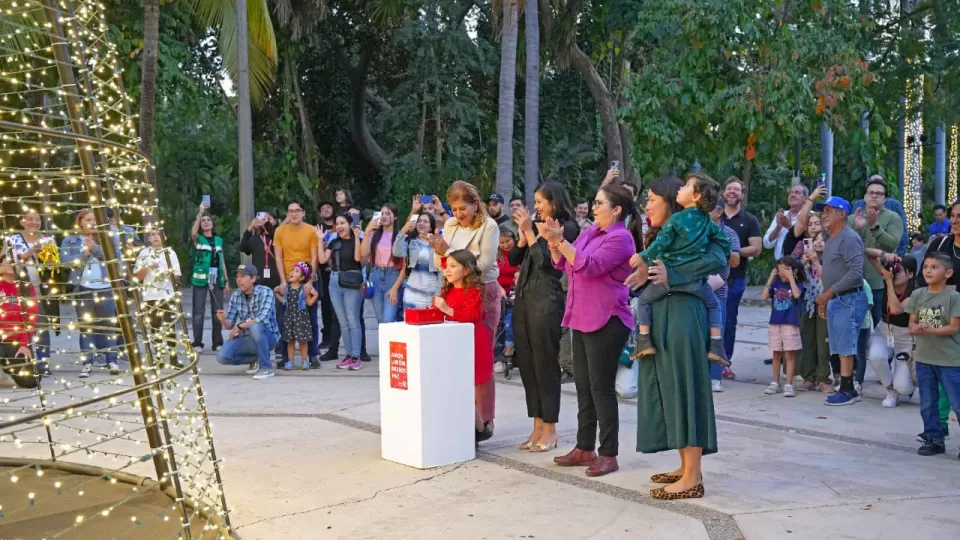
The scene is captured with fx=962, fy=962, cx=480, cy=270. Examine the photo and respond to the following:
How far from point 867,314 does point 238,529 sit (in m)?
5.51

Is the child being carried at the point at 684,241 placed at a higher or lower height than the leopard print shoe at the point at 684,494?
higher

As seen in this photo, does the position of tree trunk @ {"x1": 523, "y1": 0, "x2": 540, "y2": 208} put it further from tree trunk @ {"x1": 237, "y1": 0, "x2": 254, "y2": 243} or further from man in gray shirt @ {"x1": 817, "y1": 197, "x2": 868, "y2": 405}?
man in gray shirt @ {"x1": 817, "y1": 197, "x2": 868, "y2": 405}

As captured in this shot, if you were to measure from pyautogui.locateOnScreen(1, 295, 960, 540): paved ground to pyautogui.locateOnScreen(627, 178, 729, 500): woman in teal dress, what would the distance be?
0.24 m

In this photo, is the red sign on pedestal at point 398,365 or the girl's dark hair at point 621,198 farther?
the red sign on pedestal at point 398,365

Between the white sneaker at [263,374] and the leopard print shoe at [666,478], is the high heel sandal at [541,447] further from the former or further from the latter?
the white sneaker at [263,374]

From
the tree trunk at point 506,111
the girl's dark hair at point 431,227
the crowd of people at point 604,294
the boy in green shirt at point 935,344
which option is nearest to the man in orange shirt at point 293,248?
the crowd of people at point 604,294

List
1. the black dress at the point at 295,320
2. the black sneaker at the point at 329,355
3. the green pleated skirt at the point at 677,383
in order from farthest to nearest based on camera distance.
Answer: the black sneaker at the point at 329,355
the black dress at the point at 295,320
the green pleated skirt at the point at 677,383

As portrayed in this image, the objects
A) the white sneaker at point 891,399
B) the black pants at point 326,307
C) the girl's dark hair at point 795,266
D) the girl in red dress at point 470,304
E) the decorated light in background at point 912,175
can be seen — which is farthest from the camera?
the decorated light in background at point 912,175

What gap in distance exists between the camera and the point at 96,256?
971cm

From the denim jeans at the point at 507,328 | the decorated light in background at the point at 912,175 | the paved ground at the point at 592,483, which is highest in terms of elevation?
the decorated light in background at the point at 912,175

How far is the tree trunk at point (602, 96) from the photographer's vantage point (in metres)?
19.4

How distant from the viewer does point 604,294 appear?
5410 mm

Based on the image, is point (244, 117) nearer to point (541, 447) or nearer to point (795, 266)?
point (795, 266)

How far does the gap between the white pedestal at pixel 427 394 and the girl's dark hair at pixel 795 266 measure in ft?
11.8
